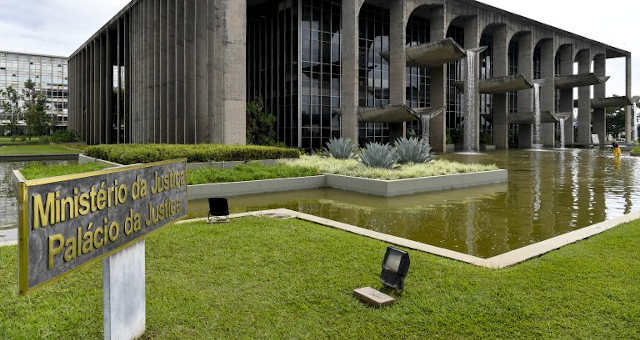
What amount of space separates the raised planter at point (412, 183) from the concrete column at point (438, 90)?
25.3m

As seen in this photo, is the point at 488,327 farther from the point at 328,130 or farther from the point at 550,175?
the point at 328,130

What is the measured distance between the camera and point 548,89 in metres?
54.9

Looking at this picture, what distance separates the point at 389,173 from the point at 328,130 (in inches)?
953

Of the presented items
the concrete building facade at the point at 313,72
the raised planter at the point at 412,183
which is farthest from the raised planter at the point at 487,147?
the raised planter at the point at 412,183

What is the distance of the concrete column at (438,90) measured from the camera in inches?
1656

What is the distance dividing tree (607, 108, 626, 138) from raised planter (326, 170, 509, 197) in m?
94.6

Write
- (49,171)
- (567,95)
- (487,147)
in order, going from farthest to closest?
(567,95), (487,147), (49,171)

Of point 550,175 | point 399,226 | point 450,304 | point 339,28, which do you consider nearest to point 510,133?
point 339,28

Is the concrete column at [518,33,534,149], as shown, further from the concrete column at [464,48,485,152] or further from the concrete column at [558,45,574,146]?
the concrete column at [464,48,485,152]

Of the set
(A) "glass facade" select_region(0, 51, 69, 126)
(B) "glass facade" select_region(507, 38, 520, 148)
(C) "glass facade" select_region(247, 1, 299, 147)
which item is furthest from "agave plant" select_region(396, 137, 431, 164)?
(A) "glass facade" select_region(0, 51, 69, 126)

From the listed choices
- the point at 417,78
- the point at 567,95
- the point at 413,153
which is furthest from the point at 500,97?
the point at 413,153

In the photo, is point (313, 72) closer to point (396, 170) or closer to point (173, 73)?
point (173, 73)

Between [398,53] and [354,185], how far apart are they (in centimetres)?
2537

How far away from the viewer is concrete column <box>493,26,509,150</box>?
163 ft
